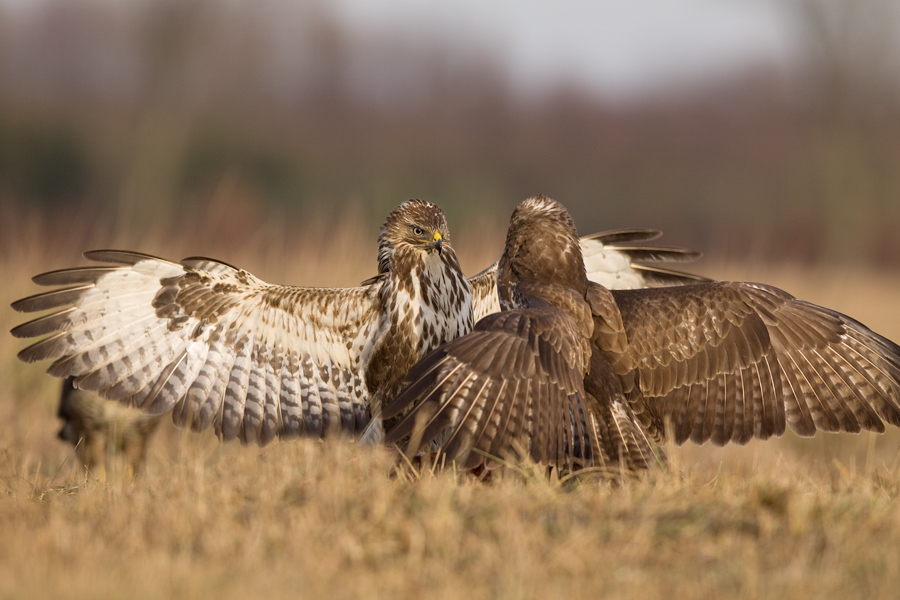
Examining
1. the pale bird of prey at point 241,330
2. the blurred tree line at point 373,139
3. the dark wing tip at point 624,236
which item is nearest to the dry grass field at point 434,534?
the pale bird of prey at point 241,330

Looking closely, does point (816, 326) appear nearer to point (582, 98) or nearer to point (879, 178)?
point (879, 178)

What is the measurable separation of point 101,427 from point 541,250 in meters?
3.78

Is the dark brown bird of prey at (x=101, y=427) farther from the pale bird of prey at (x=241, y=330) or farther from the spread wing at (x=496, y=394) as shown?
the spread wing at (x=496, y=394)

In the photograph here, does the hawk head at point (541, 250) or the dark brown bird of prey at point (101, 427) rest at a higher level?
the hawk head at point (541, 250)

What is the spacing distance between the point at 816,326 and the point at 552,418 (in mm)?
1777

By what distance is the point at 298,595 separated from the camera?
8.87 feet

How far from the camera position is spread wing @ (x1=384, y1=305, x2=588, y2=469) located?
373cm

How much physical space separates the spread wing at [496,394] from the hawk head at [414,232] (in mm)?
997

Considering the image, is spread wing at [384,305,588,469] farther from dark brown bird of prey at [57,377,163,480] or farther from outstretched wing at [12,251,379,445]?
dark brown bird of prey at [57,377,163,480]

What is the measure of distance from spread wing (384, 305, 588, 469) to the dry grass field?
5.6 inches

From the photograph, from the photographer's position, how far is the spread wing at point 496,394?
12.2 feet

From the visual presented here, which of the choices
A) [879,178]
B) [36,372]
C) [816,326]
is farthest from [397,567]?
[879,178]

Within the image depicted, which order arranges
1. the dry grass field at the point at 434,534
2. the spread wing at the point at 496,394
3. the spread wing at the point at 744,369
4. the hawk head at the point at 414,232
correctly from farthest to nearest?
the hawk head at the point at 414,232 < the spread wing at the point at 744,369 < the spread wing at the point at 496,394 < the dry grass field at the point at 434,534

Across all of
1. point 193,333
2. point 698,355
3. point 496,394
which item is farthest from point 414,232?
point 698,355
